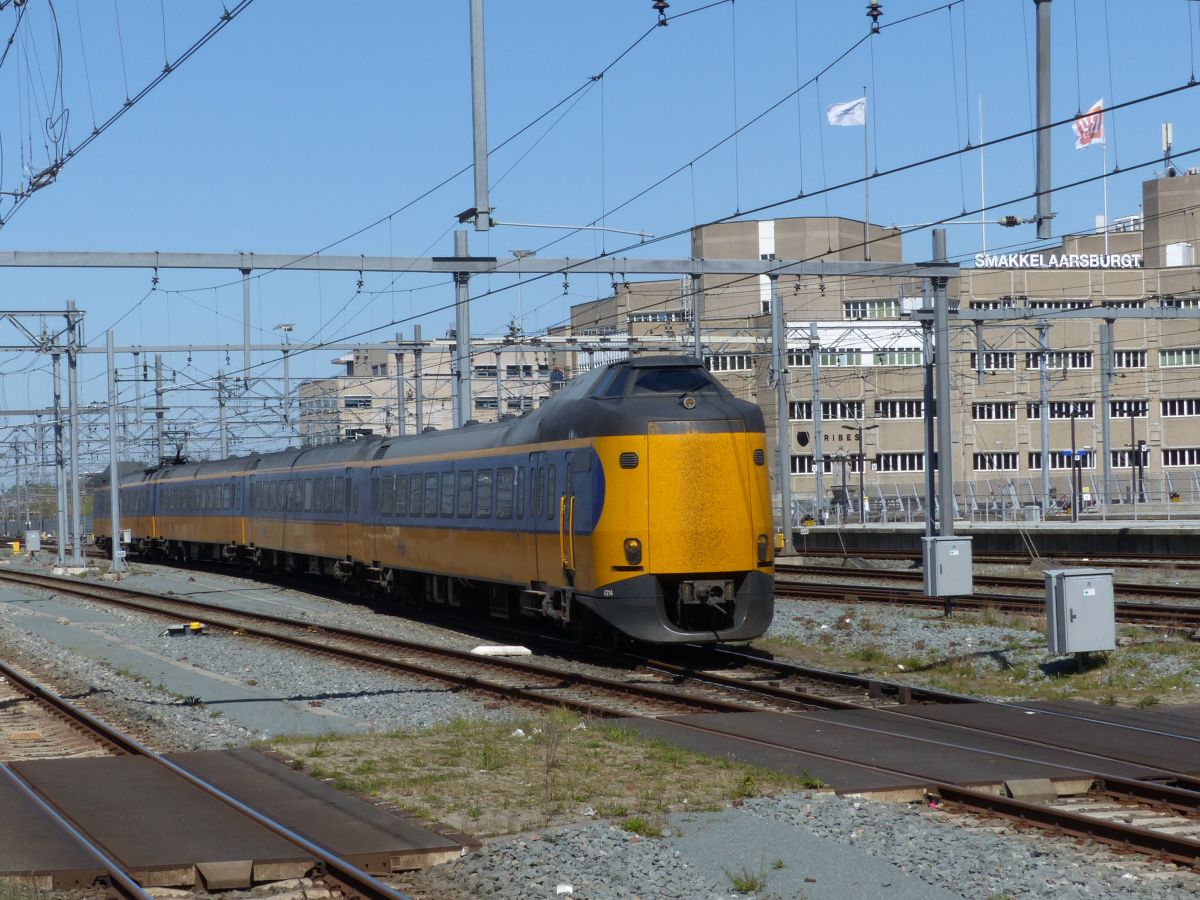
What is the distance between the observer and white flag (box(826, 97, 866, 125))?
121 ft

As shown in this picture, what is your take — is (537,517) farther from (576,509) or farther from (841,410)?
(841,410)

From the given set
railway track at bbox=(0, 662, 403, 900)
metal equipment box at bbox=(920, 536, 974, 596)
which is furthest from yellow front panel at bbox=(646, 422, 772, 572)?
railway track at bbox=(0, 662, 403, 900)

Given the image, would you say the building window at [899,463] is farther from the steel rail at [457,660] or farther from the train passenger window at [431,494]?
the train passenger window at [431,494]

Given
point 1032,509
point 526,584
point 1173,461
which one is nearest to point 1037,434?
point 1173,461

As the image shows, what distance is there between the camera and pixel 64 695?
59.6ft

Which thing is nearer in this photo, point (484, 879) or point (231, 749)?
point (484, 879)

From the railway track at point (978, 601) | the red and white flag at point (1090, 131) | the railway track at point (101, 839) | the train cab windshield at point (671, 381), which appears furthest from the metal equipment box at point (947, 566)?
the red and white flag at point (1090, 131)

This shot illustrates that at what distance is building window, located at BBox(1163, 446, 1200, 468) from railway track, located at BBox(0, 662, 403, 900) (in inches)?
3287

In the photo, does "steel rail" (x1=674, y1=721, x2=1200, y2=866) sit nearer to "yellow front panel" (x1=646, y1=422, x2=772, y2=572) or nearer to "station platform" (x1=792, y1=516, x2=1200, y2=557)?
"yellow front panel" (x1=646, y1=422, x2=772, y2=572)

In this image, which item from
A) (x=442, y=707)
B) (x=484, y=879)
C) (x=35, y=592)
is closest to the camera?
(x=484, y=879)

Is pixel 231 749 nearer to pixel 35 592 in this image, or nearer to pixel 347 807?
pixel 347 807

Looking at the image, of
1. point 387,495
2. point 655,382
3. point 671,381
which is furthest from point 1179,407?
point 655,382

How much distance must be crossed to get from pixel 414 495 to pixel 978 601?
10.3m

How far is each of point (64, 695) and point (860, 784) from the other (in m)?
11.5
